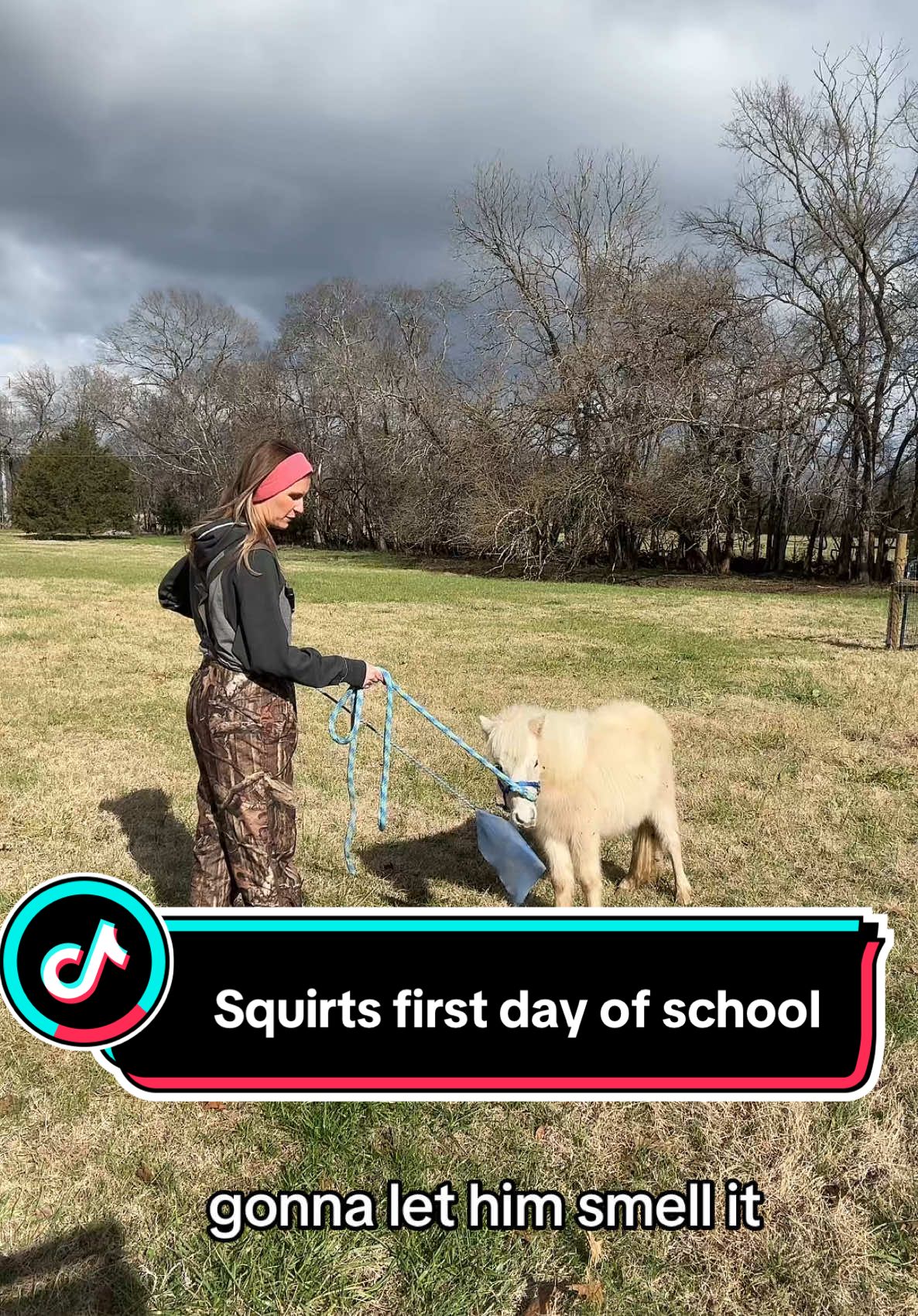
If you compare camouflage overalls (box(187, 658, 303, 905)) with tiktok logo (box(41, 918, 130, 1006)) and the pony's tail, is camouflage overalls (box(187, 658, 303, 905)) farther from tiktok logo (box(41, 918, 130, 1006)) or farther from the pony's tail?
the pony's tail

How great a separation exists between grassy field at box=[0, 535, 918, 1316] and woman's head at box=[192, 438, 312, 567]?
2.08 meters

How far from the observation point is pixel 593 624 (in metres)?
15.4

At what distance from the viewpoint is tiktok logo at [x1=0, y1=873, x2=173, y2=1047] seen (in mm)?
2141

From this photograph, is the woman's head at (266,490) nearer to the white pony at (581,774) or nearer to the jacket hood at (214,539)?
the jacket hood at (214,539)

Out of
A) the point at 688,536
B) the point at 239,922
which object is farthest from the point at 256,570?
the point at 688,536

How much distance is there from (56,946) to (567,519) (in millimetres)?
26857

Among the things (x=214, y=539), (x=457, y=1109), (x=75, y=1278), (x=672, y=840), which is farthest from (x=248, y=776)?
(x=672, y=840)

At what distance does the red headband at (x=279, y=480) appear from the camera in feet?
9.40

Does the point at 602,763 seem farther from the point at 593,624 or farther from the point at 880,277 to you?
the point at 880,277

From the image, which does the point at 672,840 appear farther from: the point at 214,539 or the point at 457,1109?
the point at 214,539

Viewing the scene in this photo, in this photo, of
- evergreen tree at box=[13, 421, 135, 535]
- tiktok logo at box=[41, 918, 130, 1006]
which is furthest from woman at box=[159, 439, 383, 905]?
evergreen tree at box=[13, 421, 135, 535]

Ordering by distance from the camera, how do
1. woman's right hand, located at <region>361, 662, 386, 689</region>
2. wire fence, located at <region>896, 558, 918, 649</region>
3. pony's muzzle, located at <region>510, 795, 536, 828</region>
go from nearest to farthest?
1. woman's right hand, located at <region>361, 662, 386, 689</region>
2. pony's muzzle, located at <region>510, 795, 536, 828</region>
3. wire fence, located at <region>896, 558, 918, 649</region>

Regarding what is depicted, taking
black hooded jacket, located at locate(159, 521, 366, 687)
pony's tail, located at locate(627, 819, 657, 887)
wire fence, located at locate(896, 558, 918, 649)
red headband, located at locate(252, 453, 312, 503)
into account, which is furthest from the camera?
wire fence, located at locate(896, 558, 918, 649)

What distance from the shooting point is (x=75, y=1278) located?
2104mm
